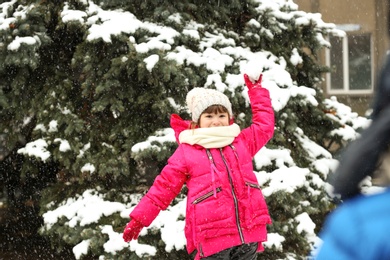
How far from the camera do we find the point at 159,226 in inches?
196

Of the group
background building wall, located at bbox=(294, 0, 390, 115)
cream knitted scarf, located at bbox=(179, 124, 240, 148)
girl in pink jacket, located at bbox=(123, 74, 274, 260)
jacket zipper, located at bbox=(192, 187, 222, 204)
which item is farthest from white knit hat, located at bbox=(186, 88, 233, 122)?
background building wall, located at bbox=(294, 0, 390, 115)

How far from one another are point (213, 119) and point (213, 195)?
1.72 ft

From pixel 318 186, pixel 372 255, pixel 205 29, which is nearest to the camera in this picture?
pixel 372 255

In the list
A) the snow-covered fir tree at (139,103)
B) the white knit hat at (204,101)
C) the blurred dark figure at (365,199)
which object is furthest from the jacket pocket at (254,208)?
the blurred dark figure at (365,199)

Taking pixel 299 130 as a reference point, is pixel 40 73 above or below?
above

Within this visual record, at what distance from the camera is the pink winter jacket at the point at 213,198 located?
138 inches

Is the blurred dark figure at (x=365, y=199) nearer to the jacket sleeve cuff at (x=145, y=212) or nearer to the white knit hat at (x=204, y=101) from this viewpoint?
the jacket sleeve cuff at (x=145, y=212)

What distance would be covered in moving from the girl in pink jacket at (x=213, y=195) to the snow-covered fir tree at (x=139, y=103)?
1.23 m

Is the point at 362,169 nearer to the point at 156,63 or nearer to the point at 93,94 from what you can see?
the point at 156,63

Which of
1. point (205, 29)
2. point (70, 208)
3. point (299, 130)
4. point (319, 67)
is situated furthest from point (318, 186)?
point (70, 208)

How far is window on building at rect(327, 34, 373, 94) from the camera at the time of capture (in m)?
16.1

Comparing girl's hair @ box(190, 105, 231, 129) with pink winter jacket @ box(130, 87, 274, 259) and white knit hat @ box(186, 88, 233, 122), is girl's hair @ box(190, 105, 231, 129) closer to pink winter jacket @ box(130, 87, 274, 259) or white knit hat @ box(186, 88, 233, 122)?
white knit hat @ box(186, 88, 233, 122)

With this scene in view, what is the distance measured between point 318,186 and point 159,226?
1485 millimetres

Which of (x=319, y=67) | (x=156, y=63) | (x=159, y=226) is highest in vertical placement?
(x=156, y=63)
